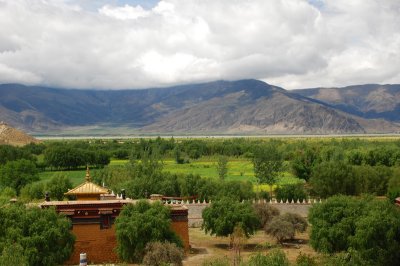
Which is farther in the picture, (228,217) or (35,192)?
(35,192)

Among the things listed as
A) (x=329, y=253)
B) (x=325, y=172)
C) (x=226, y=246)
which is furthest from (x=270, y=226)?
(x=325, y=172)

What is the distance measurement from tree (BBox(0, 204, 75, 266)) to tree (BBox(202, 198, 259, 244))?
11.1 metres

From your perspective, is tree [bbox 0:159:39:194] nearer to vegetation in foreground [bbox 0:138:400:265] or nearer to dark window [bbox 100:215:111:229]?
vegetation in foreground [bbox 0:138:400:265]

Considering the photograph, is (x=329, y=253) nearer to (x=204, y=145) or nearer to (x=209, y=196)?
(x=209, y=196)

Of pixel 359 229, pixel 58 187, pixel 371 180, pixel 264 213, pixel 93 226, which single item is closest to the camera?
pixel 359 229

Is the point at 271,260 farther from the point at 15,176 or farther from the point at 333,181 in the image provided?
the point at 15,176

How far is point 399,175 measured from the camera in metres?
59.6

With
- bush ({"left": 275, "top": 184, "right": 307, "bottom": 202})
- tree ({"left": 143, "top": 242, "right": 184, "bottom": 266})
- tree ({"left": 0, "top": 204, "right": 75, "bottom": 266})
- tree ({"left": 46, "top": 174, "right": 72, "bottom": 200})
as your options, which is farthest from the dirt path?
tree ({"left": 46, "top": 174, "right": 72, "bottom": 200})

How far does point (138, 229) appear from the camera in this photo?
114 feet

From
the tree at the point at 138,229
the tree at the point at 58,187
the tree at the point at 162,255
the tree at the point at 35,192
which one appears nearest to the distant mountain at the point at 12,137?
the tree at the point at 35,192

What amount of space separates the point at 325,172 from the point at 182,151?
217 feet

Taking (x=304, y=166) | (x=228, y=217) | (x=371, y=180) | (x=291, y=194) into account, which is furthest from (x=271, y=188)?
(x=228, y=217)

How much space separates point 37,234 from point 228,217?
45.4 ft

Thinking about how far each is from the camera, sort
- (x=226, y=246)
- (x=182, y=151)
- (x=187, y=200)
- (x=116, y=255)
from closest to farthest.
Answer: (x=116, y=255), (x=226, y=246), (x=187, y=200), (x=182, y=151)
